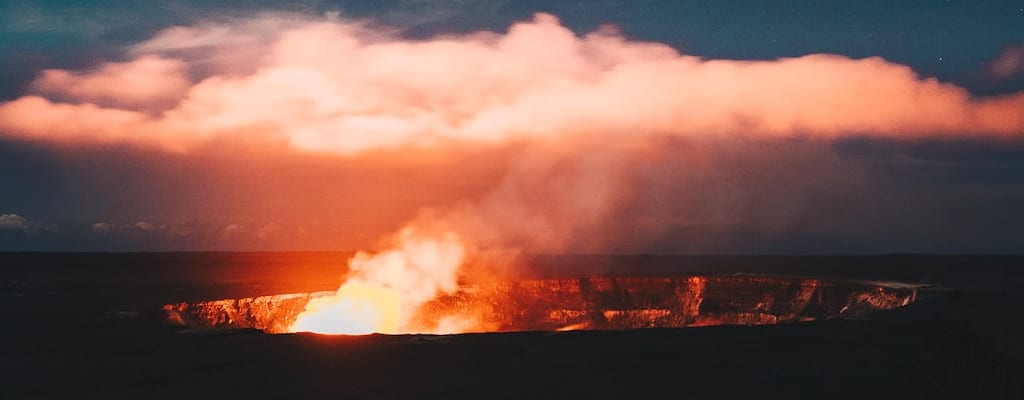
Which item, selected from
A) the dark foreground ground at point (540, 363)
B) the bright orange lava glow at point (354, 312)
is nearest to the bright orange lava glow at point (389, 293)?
the bright orange lava glow at point (354, 312)

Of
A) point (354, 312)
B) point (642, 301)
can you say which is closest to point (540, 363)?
point (354, 312)

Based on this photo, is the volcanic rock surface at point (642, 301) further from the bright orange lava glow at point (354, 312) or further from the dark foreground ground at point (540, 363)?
the dark foreground ground at point (540, 363)

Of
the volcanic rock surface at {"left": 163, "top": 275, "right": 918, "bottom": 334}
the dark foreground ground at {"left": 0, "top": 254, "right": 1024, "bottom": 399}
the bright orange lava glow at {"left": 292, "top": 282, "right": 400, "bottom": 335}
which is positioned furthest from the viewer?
the volcanic rock surface at {"left": 163, "top": 275, "right": 918, "bottom": 334}

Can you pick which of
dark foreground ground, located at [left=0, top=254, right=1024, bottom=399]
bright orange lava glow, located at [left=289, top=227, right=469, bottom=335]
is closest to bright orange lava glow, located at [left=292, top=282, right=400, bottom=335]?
bright orange lava glow, located at [left=289, top=227, right=469, bottom=335]

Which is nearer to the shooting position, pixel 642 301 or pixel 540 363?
pixel 540 363

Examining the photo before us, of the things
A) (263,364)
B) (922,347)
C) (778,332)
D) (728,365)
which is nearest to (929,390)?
(728,365)

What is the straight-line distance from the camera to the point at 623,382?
47.2ft

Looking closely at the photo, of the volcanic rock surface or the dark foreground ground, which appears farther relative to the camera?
the volcanic rock surface

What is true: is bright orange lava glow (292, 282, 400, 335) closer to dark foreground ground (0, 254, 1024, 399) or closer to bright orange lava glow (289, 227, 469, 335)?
bright orange lava glow (289, 227, 469, 335)

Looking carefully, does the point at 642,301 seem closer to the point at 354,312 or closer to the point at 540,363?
the point at 354,312

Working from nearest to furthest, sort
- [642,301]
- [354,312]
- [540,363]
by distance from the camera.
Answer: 1. [540,363]
2. [354,312]
3. [642,301]

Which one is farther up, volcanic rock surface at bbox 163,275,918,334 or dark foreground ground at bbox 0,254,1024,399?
volcanic rock surface at bbox 163,275,918,334

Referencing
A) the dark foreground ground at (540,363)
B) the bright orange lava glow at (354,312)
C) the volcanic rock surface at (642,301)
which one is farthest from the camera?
the volcanic rock surface at (642,301)

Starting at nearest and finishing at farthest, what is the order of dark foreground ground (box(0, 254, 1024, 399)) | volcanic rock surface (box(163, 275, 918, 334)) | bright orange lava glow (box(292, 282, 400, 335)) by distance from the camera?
1. dark foreground ground (box(0, 254, 1024, 399))
2. bright orange lava glow (box(292, 282, 400, 335))
3. volcanic rock surface (box(163, 275, 918, 334))
